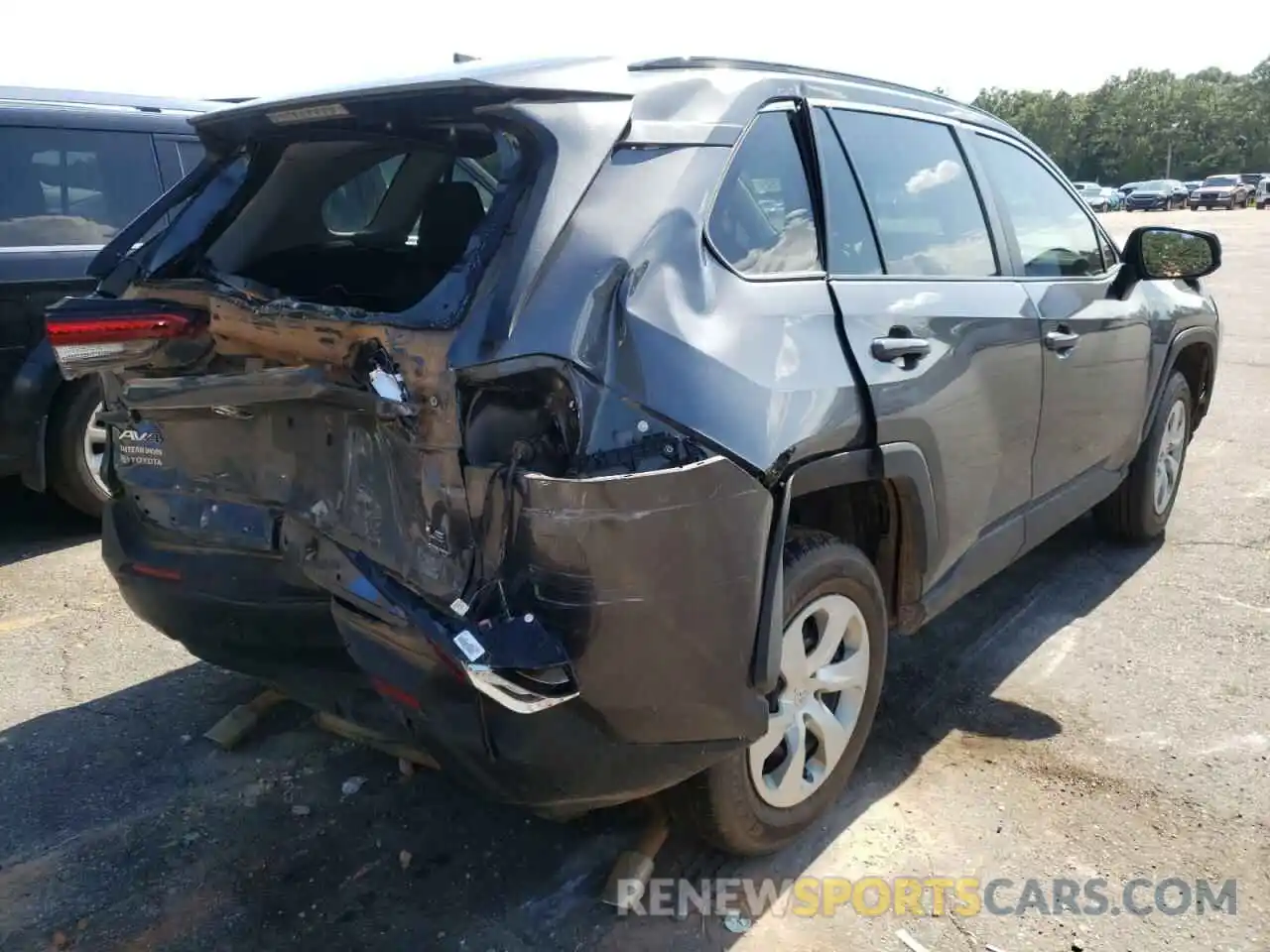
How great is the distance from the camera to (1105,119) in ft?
283

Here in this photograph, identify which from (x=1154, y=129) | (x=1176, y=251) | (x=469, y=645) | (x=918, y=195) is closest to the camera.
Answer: (x=469, y=645)

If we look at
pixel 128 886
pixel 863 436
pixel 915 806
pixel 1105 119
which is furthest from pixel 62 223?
pixel 1105 119

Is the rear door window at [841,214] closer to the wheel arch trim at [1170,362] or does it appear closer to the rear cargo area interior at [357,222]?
the rear cargo area interior at [357,222]

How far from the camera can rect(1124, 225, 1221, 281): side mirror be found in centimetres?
436

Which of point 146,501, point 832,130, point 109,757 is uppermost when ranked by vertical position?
point 832,130

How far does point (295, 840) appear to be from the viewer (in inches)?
115

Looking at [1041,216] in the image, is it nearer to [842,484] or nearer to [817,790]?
[842,484]

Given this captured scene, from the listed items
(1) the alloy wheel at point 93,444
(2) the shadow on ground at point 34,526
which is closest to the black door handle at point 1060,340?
(1) the alloy wheel at point 93,444

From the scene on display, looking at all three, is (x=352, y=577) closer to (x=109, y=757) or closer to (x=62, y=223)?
(x=109, y=757)

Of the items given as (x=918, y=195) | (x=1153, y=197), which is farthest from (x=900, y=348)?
(x=1153, y=197)

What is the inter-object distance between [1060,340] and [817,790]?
5.99ft

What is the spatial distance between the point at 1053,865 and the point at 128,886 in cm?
246

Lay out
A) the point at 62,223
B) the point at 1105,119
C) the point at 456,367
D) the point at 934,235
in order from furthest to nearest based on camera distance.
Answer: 1. the point at 1105,119
2. the point at 62,223
3. the point at 934,235
4. the point at 456,367

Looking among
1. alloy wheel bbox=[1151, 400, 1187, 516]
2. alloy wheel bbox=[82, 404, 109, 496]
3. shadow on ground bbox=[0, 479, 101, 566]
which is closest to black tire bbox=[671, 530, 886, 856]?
alloy wheel bbox=[1151, 400, 1187, 516]
